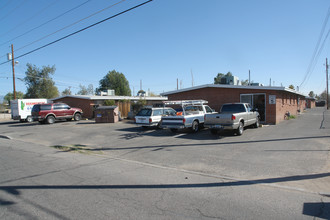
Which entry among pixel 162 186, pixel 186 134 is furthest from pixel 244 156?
pixel 186 134

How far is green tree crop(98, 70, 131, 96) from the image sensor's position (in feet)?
239

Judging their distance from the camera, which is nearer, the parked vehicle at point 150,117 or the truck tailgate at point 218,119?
the truck tailgate at point 218,119

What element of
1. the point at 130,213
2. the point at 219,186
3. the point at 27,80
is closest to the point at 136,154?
the point at 219,186

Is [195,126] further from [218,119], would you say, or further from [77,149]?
[77,149]

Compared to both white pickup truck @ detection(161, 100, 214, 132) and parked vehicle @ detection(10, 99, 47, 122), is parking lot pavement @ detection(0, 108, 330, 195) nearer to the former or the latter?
white pickup truck @ detection(161, 100, 214, 132)

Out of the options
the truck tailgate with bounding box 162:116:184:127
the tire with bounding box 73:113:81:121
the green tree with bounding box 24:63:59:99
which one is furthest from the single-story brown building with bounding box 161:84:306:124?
the green tree with bounding box 24:63:59:99

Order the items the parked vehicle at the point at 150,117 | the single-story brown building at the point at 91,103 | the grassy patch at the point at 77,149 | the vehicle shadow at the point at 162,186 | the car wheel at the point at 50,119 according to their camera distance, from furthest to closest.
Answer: the single-story brown building at the point at 91,103 < the car wheel at the point at 50,119 < the parked vehicle at the point at 150,117 < the grassy patch at the point at 77,149 < the vehicle shadow at the point at 162,186

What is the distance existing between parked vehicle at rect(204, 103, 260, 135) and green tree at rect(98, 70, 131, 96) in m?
62.5

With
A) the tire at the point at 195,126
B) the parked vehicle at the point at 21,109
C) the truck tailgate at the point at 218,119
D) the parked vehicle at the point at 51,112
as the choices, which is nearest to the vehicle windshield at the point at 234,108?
the tire at the point at 195,126

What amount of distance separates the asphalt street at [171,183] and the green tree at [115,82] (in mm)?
65270

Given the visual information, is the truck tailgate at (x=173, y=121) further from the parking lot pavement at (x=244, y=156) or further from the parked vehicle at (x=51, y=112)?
the parked vehicle at (x=51, y=112)

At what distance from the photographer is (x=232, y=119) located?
1133cm

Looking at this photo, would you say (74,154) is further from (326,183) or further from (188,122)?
(326,183)

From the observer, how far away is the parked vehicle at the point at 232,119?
1139 cm
